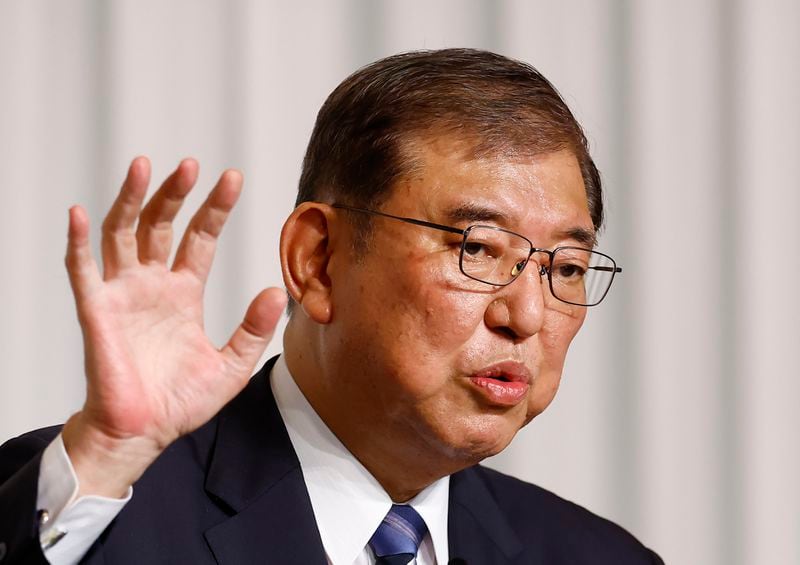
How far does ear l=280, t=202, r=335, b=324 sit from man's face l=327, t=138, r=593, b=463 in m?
0.06

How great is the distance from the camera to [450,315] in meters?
1.76

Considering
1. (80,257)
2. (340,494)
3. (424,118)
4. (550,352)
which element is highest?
(424,118)

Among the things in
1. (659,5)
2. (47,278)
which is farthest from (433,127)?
(659,5)

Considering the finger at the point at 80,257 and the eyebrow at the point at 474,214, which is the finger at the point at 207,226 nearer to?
the finger at the point at 80,257

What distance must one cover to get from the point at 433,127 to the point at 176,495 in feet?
2.25

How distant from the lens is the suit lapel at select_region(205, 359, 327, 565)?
5.88ft

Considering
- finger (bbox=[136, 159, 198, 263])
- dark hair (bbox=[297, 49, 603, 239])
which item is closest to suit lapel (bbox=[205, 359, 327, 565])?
dark hair (bbox=[297, 49, 603, 239])

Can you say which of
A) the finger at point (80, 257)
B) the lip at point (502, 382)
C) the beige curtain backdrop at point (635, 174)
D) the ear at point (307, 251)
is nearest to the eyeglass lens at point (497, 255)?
the lip at point (502, 382)

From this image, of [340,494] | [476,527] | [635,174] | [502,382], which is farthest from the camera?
[635,174]

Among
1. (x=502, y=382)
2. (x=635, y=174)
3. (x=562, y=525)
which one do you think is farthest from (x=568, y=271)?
(x=635, y=174)

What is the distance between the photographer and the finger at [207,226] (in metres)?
1.47

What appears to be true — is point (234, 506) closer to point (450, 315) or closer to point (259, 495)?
point (259, 495)

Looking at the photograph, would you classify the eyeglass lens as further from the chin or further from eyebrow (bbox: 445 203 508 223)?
the chin

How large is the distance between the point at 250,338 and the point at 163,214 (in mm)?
199
